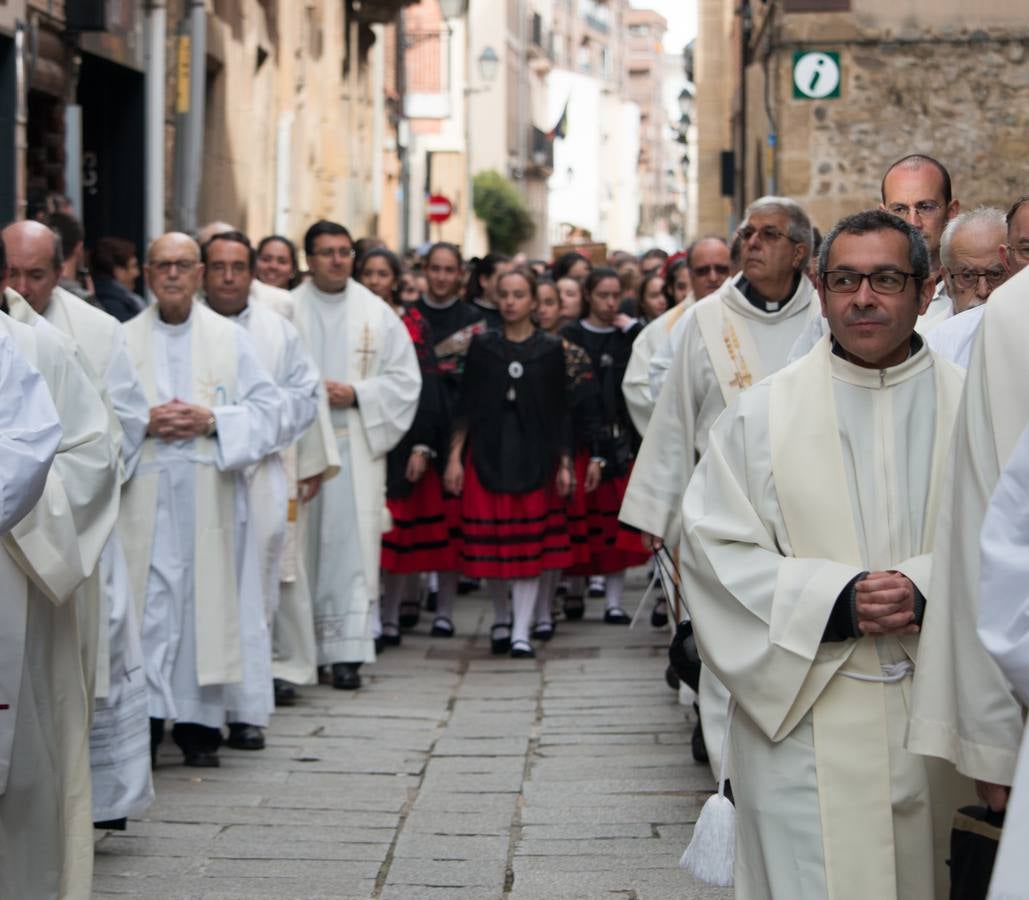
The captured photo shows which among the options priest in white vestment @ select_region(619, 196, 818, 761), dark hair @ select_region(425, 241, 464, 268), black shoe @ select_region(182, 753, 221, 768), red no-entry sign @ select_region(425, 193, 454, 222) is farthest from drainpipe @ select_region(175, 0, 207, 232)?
red no-entry sign @ select_region(425, 193, 454, 222)

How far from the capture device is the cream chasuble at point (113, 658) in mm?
6277

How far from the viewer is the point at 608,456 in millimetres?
12047

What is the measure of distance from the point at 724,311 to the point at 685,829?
1.79 metres

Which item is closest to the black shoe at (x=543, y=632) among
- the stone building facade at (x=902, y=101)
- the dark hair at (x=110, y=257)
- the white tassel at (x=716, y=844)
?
the dark hair at (x=110, y=257)

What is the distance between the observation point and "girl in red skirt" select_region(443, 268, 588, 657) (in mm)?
10625

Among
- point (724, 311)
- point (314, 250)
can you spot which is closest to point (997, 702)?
point (724, 311)

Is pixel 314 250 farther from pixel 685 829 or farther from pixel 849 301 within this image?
pixel 849 301

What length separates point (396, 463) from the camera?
1127 centimetres

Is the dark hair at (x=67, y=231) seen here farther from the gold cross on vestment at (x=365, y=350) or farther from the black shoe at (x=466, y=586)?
the black shoe at (x=466, y=586)

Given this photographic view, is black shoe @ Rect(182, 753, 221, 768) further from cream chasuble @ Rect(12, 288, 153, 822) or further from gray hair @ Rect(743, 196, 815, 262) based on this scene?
gray hair @ Rect(743, 196, 815, 262)

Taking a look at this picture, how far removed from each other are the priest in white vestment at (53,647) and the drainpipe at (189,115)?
10618mm

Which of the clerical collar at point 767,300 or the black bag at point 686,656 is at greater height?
the clerical collar at point 767,300

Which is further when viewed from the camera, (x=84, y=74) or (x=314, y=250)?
(x=84, y=74)

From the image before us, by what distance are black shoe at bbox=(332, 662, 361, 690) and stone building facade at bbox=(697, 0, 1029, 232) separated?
335 inches
